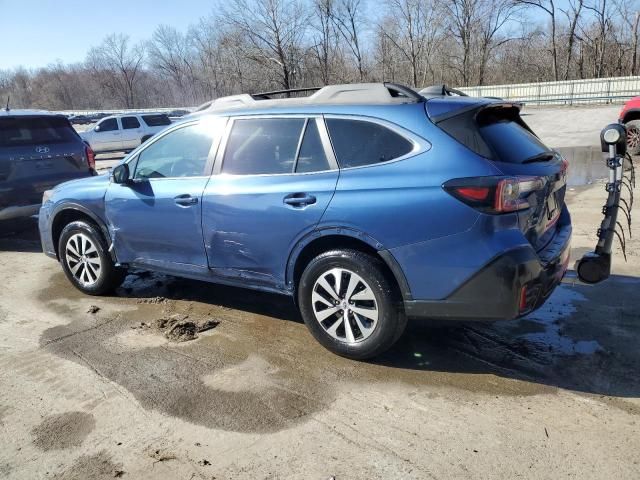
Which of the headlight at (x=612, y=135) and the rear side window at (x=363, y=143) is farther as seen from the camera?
the headlight at (x=612, y=135)

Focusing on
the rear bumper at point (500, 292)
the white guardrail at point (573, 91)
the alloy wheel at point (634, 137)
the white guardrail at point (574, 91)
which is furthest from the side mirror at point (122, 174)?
the white guardrail at point (574, 91)

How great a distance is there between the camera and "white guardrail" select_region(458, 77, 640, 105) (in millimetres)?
27938

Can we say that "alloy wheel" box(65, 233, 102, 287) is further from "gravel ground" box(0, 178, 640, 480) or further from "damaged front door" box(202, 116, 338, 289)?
"damaged front door" box(202, 116, 338, 289)

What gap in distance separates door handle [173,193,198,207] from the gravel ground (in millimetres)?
1035

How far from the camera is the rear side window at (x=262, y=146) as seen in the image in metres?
3.73

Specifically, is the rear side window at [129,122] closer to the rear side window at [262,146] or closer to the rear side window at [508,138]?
the rear side window at [262,146]

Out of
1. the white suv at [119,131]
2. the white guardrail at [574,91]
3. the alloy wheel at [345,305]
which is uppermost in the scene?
the white guardrail at [574,91]

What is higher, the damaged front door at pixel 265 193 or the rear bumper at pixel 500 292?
the damaged front door at pixel 265 193

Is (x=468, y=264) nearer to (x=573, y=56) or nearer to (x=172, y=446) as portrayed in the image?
(x=172, y=446)

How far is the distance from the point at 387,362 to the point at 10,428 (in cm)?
238

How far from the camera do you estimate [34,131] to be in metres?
7.40

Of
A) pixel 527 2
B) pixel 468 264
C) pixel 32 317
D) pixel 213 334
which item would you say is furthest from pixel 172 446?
pixel 527 2

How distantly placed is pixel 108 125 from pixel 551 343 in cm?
1973

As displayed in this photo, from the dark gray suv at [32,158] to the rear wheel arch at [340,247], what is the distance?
5.22 meters
